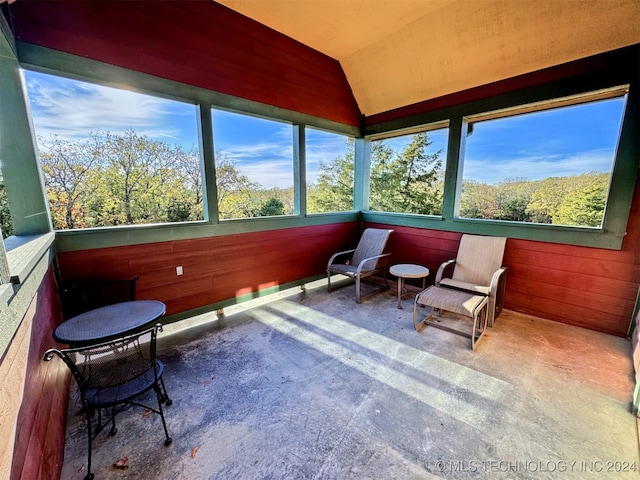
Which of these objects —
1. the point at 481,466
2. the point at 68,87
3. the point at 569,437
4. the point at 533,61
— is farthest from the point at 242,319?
the point at 533,61

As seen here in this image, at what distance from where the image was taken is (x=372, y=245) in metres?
4.29

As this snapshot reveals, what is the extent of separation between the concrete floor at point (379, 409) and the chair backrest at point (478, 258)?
659 millimetres

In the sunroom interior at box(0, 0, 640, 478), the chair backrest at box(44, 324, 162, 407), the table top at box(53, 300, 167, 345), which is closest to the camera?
the chair backrest at box(44, 324, 162, 407)

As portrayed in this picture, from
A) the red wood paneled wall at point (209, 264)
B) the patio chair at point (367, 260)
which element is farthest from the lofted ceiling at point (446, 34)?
the red wood paneled wall at point (209, 264)

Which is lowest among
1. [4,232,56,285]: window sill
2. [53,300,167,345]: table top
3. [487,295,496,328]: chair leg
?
[487,295,496,328]: chair leg

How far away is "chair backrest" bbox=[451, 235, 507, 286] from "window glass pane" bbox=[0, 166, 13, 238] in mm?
4508

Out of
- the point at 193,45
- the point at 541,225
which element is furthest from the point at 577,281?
the point at 193,45

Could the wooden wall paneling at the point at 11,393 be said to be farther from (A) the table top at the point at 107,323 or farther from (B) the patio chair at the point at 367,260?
(B) the patio chair at the point at 367,260

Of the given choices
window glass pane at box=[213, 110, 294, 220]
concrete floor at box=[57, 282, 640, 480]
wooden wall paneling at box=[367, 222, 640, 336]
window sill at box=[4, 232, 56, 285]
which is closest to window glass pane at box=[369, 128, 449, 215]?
wooden wall paneling at box=[367, 222, 640, 336]

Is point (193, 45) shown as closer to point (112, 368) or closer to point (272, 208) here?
point (272, 208)

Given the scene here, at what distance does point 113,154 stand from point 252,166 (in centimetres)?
159

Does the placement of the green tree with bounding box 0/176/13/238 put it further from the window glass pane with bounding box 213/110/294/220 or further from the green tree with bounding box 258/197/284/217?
the green tree with bounding box 258/197/284/217

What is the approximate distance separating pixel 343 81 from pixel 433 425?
184 inches

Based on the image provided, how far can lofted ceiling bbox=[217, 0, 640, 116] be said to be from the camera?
8.38ft
